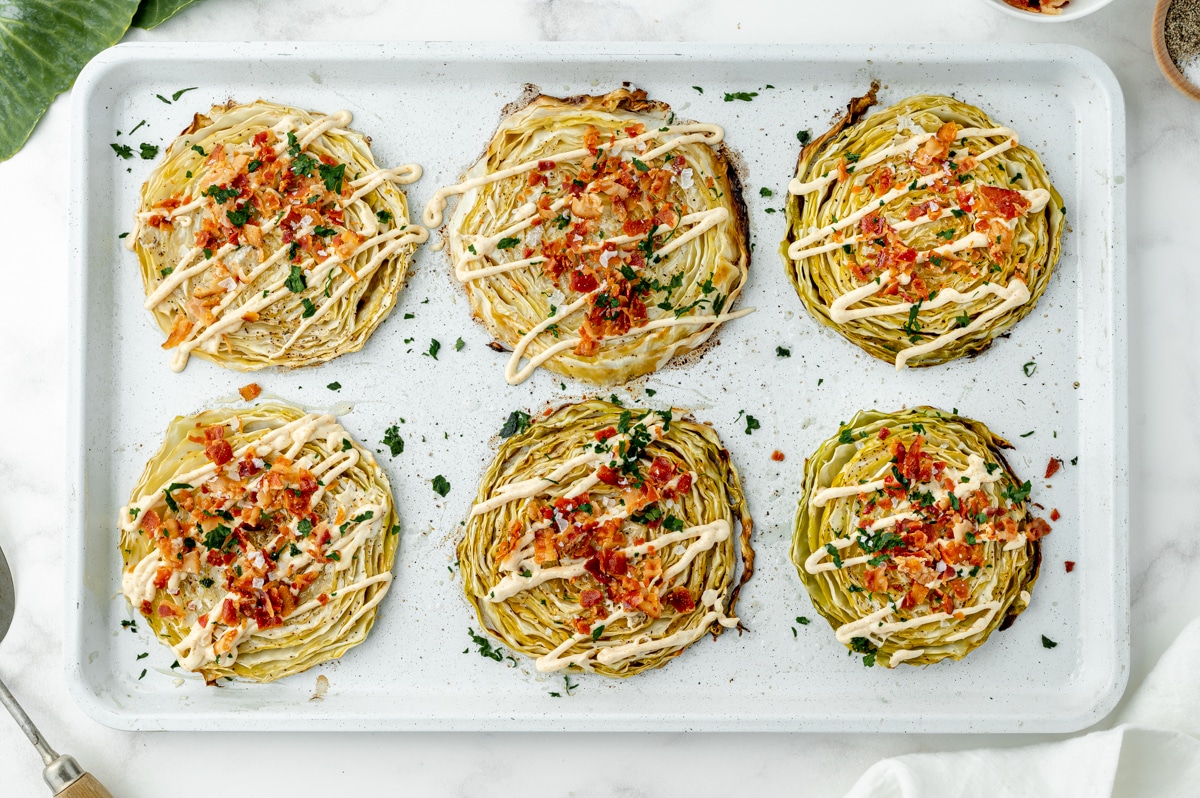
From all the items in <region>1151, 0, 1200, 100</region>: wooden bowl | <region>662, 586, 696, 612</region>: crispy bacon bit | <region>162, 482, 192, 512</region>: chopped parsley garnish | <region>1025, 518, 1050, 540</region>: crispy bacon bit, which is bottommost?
<region>1025, 518, 1050, 540</region>: crispy bacon bit

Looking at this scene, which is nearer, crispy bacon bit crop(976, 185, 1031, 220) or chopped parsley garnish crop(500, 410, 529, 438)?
crispy bacon bit crop(976, 185, 1031, 220)

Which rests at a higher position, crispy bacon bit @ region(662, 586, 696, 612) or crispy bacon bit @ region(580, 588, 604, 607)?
crispy bacon bit @ region(580, 588, 604, 607)

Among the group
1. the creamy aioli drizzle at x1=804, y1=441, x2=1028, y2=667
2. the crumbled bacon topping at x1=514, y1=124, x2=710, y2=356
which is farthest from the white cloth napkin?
the crumbled bacon topping at x1=514, y1=124, x2=710, y2=356

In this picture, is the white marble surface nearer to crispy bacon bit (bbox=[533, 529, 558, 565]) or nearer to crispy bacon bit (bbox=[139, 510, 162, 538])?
crispy bacon bit (bbox=[139, 510, 162, 538])

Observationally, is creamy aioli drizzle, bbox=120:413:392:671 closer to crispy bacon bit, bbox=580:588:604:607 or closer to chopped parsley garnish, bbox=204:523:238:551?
chopped parsley garnish, bbox=204:523:238:551

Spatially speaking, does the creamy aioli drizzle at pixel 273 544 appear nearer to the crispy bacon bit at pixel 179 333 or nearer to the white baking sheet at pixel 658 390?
the white baking sheet at pixel 658 390

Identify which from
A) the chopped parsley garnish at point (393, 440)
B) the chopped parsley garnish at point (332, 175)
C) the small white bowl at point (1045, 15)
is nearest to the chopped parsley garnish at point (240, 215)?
the chopped parsley garnish at point (332, 175)
